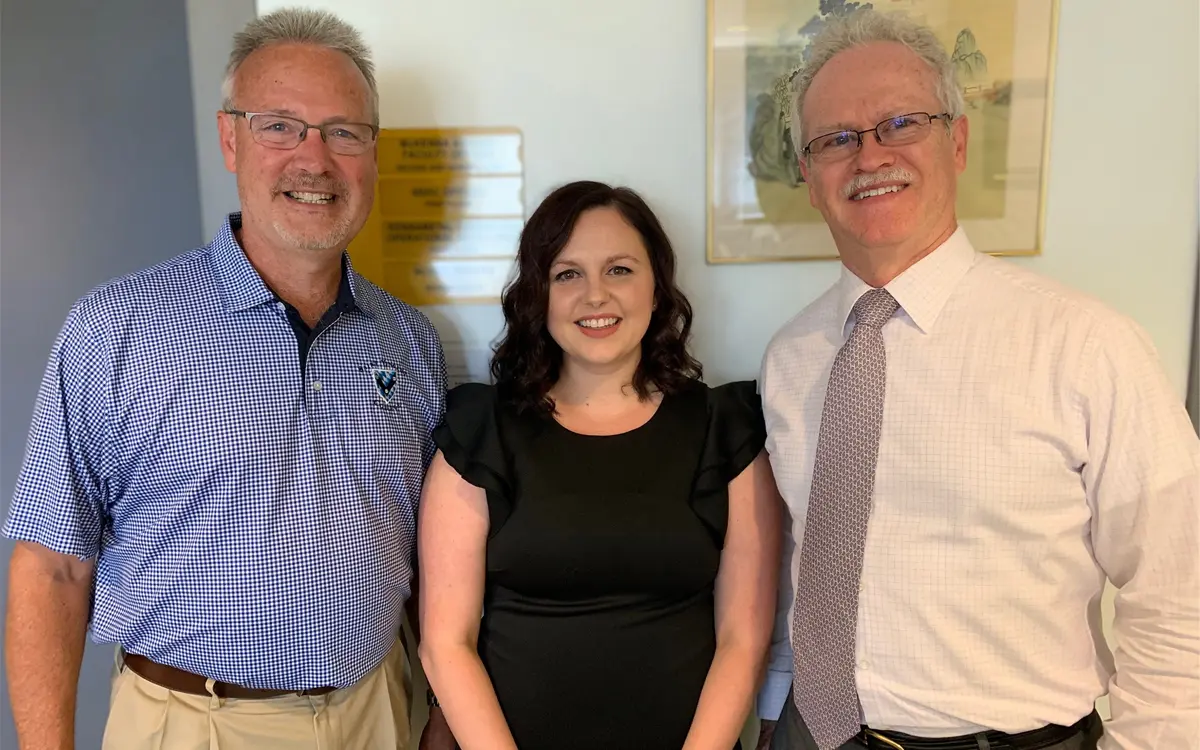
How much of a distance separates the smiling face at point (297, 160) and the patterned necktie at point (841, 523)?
98 centimetres

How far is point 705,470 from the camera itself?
1.44m

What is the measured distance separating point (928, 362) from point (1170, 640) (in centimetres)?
54

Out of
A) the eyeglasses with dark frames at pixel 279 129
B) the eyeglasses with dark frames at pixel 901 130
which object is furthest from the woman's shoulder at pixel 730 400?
the eyeglasses with dark frames at pixel 279 129

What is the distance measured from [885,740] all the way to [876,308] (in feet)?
2.46

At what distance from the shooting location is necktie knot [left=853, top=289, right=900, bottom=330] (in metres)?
1.26

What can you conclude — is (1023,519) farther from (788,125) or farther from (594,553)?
(788,125)

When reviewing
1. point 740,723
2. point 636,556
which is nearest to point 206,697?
point 636,556

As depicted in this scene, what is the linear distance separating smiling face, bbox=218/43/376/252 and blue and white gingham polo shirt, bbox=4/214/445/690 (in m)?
0.11

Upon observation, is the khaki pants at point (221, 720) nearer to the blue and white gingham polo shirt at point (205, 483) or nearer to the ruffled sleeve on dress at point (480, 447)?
the blue and white gingham polo shirt at point (205, 483)

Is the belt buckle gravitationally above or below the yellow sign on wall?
below

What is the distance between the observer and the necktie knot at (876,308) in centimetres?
126

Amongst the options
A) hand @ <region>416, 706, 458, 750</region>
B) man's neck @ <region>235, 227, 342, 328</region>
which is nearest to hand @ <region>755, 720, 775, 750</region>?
hand @ <region>416, 706, 458, 750</region>

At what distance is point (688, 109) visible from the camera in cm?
175

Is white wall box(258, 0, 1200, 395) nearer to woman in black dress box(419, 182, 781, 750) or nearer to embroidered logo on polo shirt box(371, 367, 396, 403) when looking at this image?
woman in black dress box(419, 182, 781, 750)
